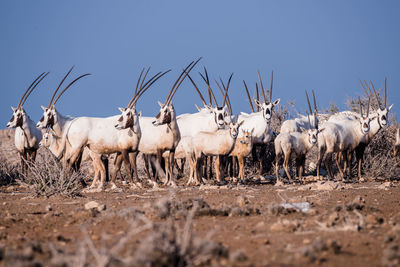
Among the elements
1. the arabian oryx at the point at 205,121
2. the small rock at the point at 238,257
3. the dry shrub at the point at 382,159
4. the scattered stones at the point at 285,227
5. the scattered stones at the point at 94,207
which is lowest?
the small rock at the point at 238,257

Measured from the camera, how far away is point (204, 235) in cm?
528

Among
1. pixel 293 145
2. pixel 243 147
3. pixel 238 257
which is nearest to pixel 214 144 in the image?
pixel 243 147

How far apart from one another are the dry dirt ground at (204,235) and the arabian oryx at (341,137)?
23.0ft

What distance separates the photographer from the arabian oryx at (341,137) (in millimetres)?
15773

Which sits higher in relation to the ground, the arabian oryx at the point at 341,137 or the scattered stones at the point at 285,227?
the arabian oryx at the point at 341,137

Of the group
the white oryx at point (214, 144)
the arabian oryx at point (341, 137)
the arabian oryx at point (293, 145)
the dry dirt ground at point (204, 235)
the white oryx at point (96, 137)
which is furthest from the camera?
the arabian oryx at point (341, 137)

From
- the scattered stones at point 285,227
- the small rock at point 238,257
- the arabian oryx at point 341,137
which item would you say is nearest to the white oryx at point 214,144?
the arabian oryx at point 341,137

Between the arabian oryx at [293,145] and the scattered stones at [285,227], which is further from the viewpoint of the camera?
the arabian oryx at [293,145]

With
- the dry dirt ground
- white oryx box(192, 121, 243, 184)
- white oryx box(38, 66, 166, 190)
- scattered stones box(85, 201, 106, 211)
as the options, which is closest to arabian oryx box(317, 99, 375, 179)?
white oryx box(192, 121, 243, 184)

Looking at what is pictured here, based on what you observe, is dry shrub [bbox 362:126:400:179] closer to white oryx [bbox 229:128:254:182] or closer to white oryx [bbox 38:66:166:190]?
white oryx [bbox 229:128:254:182]

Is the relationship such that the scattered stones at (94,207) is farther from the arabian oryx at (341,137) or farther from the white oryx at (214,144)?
the arabian oryx at (341,137)

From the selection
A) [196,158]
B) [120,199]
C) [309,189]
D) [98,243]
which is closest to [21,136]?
[196,158]

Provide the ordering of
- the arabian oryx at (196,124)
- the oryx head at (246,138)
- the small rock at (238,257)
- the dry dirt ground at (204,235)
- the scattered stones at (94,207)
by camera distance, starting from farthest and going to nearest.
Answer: the arabian oryx at (196,124) → the oryx head at (246,138) → the scattered stones at (94,207) → the small rock at (238,257) → the dry dirt ground at (204,235)

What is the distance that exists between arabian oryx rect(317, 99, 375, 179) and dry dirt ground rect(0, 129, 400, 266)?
23.0ft
